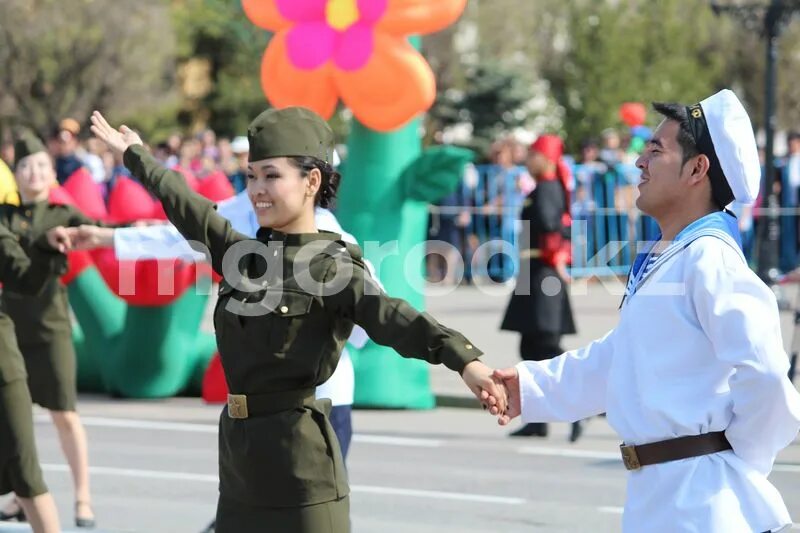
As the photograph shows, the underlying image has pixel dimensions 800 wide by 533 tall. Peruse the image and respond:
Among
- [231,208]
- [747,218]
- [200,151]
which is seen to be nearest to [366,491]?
[231,208]

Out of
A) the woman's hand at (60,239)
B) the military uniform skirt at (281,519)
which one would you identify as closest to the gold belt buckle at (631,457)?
the military uniform skirt at (281,519)

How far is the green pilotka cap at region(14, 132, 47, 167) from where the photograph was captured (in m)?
7.73

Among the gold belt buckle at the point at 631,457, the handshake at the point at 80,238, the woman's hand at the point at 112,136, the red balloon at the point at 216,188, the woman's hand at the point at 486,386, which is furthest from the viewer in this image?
the red balloon at the point at 216,188

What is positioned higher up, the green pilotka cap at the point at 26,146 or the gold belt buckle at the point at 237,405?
the green pilotka cap at the point at 26,146

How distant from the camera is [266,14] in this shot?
36.8 feet

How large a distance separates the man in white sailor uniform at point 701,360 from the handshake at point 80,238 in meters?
2.83

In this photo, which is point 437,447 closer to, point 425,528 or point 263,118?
point 425,528

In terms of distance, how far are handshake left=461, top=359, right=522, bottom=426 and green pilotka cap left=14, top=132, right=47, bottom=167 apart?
13.0 feet

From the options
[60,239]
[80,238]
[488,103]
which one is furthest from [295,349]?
[488,103]

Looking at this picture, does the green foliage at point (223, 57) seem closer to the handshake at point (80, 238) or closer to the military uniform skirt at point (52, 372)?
the military uniform skirt at point (52, 372)

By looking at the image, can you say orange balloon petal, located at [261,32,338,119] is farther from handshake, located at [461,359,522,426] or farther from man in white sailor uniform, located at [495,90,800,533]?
man in white sailor uniform, located at [495,90,800,533]

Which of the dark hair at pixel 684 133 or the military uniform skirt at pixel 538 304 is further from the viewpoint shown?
the military uniform skirt at pixel 538 304

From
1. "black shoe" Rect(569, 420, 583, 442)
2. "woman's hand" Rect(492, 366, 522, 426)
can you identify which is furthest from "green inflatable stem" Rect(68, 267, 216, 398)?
"woman's hand" Rect(492, 366, 522, 426)

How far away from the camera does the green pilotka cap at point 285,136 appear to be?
4.66 m
